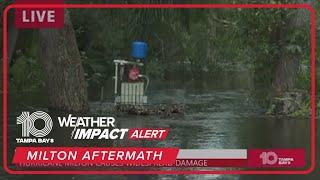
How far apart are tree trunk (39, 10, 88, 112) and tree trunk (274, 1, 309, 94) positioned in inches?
168

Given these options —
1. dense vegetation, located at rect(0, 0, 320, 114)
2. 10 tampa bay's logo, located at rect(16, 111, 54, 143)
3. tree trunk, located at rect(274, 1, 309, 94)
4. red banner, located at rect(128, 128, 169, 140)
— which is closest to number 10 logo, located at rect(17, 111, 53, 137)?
10 tampa bay's logo, located at rect(16, 111, 54, 143)

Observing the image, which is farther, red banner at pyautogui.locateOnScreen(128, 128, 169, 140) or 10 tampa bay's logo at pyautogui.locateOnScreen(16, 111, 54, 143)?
red banner at pyautogui.locateOnScreen(128, 128, 169, 140)

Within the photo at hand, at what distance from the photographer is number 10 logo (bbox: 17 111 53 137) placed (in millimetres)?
10754

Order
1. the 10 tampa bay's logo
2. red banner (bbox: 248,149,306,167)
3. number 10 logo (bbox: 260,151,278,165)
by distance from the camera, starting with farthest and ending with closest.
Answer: the 10 tampa bay's logo
number 10 logo (bbox: 260,151,278,165)
red banner (bbox: 248,149,306,167)

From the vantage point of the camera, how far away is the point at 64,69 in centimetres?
1382

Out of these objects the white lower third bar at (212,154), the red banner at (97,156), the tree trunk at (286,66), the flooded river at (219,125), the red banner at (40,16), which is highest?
the red banner at (40,16)

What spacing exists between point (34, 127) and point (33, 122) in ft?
2.08

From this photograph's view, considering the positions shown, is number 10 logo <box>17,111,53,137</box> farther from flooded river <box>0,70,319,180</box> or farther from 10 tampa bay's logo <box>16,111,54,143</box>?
flooded river <box>0,70,319,180</box>

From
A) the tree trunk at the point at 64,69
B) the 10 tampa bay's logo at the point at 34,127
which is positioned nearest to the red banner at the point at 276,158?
the 10 tampa bay's logo at the point at 34,127

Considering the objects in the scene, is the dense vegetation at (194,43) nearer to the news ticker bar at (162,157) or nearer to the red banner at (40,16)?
the red banner at (40,16)

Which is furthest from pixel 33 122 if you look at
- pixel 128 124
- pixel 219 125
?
pixel 219 125

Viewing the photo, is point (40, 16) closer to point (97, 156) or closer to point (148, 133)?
point (148, 133)

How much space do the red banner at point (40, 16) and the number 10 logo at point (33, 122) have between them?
1745mm

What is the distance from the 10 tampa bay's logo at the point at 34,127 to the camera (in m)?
10.3
